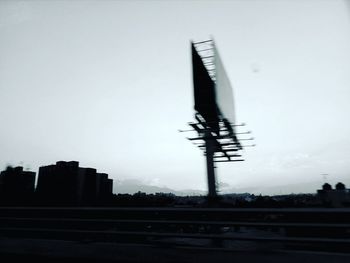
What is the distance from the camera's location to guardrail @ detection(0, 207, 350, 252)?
3.46 m

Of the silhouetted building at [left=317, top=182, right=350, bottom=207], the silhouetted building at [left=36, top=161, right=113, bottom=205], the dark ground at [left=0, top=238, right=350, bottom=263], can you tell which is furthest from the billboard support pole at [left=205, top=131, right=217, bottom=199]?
the silhouetted building at [left=36, top=161, right=113, bottom=205]

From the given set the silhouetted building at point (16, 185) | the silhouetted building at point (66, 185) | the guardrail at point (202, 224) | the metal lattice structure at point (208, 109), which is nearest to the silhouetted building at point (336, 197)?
the metal lattice structure at point (208, 109)

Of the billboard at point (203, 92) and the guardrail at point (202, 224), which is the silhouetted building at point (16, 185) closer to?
the billboard at point (203, 92)

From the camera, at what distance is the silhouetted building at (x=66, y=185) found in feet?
250

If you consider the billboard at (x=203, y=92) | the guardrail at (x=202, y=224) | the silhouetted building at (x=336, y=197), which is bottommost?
the guardrail at (x=202, y=224)

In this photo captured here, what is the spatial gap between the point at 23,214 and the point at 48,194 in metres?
80.4

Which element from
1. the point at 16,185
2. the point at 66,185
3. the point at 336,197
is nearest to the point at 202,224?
the point at 336,197

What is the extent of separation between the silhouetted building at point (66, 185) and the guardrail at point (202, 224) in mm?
79075

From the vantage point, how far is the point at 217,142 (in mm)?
22062

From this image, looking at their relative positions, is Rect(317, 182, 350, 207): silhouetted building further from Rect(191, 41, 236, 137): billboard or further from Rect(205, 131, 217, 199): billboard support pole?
Rect(191, 41, 236, 137): billboard

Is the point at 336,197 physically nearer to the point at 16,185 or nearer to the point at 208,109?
the point at 208,109

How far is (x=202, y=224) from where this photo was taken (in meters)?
3.89

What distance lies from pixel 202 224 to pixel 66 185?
8194cm

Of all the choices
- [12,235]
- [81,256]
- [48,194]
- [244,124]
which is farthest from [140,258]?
[48,194]
